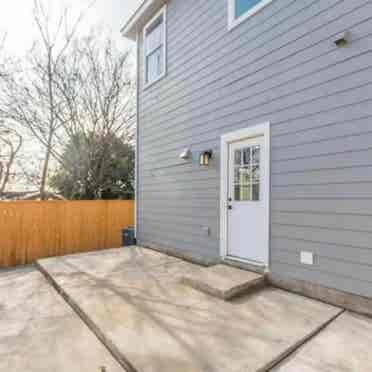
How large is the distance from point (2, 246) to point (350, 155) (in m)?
6.13

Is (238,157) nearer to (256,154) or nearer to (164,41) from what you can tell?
(256,154)

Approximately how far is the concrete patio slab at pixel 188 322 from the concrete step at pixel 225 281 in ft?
0.31

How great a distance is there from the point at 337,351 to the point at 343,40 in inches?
112

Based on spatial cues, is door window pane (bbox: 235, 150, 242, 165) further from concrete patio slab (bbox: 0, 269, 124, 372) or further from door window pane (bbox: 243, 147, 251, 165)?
concrete patio slab (bbox: 0, 269, 124, 372)

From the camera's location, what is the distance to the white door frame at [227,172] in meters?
3.33

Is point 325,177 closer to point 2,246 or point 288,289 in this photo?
point 288,289

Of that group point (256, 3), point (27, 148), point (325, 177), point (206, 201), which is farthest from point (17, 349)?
point (27, 148)

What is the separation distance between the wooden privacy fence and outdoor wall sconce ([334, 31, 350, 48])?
5769 mm

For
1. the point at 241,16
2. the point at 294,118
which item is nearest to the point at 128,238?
the point at 294,118

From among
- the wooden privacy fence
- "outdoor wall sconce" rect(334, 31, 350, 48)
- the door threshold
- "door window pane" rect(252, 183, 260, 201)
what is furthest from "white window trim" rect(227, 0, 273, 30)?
the wooden privacy fence

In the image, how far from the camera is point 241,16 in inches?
147

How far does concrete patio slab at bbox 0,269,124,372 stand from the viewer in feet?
6.08

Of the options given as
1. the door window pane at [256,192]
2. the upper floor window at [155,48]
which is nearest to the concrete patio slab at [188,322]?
the door window pane at [256,192]

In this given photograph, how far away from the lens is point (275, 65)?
3277mm
